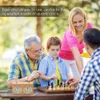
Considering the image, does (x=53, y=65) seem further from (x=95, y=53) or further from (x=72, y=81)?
(x=95, y=53)

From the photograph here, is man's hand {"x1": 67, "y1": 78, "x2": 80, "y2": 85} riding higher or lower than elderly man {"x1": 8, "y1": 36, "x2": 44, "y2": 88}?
lower

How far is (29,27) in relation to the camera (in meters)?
6.50

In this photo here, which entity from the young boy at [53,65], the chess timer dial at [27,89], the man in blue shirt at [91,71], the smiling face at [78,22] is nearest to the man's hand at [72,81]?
the young boy at [53,65]

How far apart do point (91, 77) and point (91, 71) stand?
4 centimetres

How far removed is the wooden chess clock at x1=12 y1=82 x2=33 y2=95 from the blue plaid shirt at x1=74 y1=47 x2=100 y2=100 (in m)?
0.44

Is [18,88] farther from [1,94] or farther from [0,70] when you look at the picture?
[0,70]

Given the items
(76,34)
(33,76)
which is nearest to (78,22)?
(76,34)

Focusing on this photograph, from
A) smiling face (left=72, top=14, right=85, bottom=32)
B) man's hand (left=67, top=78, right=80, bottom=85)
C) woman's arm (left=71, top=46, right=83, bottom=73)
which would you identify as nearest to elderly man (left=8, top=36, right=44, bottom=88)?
man's hand (left=67, top=78, right=80, bottom=85)

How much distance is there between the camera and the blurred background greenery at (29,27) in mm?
6422

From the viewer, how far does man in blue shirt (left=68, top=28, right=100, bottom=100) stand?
117 inches

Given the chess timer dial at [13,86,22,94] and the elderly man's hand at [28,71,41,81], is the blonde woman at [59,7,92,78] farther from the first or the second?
the chess timer dial at [13,86,22,94]

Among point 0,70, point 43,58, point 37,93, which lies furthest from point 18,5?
point 37,93

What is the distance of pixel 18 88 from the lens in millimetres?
3309

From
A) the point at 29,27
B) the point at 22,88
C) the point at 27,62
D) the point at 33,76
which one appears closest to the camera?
the point at 22,88
